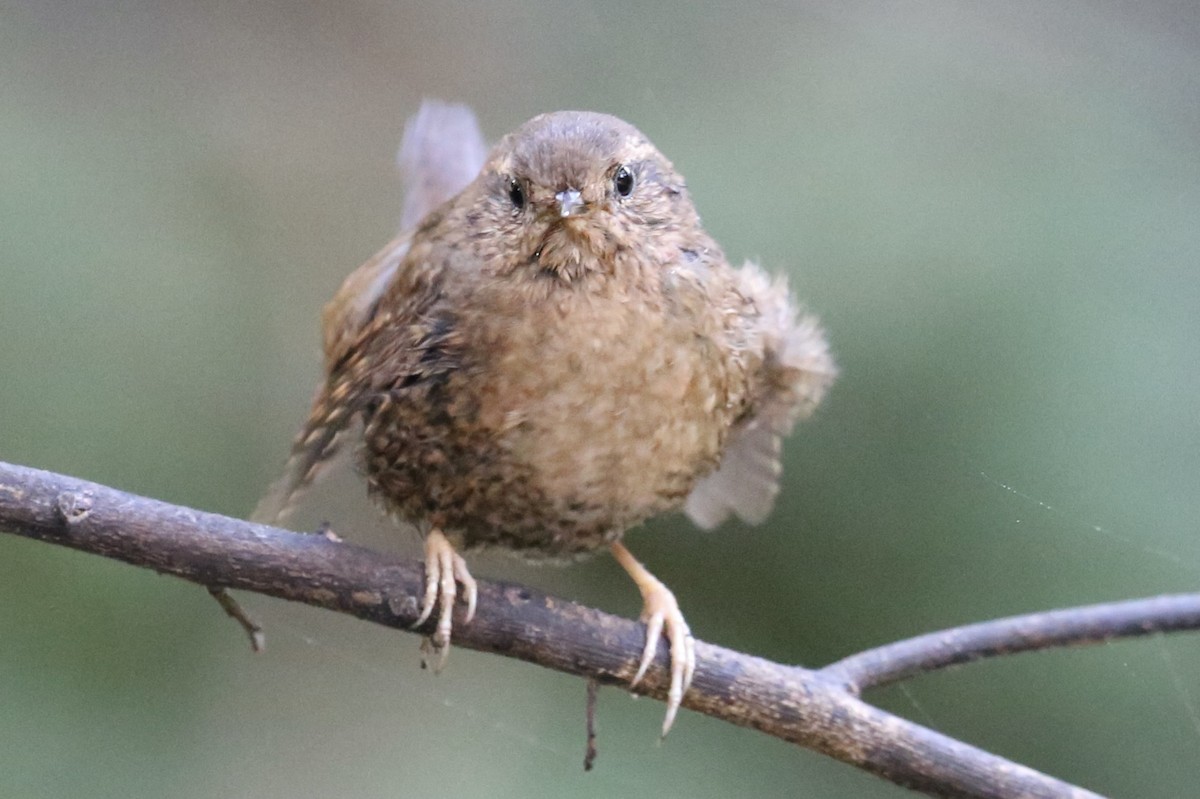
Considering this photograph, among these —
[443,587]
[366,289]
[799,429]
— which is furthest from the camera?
[799,429]

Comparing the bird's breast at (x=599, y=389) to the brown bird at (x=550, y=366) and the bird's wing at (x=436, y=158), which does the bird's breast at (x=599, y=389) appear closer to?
the brown bird at (x=550, y=366)

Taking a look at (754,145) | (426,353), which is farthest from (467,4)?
(426,353)

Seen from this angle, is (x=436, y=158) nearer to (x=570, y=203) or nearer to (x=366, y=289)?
(x=366, y=289)

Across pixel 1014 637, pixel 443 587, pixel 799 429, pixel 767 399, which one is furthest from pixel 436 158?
pixel 1014 637

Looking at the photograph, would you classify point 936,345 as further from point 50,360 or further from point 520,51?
point 50,360

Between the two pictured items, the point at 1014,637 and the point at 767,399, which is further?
the point at 767,399

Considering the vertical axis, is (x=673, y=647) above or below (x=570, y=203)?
below

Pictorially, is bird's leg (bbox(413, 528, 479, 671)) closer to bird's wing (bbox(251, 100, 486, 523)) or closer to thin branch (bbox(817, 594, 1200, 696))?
bird's wing (bbox(251, 100, 486, 523))
